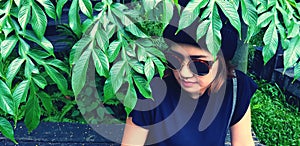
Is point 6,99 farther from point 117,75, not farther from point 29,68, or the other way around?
point 117,75

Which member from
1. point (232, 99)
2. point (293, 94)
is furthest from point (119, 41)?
point (293, 94)

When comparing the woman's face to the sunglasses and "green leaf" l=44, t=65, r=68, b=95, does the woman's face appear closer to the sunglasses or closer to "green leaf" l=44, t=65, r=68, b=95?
the sunglasses

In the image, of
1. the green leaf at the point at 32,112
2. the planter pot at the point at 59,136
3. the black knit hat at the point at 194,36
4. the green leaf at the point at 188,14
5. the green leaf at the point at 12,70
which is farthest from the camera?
the planter pot at the point at 59,136

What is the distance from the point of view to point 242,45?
127 inches

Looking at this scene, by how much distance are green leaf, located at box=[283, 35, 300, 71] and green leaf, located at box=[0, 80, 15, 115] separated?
2.60 ft

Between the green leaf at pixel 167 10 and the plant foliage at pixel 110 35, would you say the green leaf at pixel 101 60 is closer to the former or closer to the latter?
the plant foliage at pixel 110 35

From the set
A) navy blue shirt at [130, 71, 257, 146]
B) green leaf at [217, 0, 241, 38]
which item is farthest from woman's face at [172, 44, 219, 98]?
green leaf at [217, 0, 241, 38]

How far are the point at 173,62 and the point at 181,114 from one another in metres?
0.36

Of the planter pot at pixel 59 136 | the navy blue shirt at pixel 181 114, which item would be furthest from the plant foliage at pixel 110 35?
the planter pot at pixel 59 136

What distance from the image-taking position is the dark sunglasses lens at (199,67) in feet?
5.52

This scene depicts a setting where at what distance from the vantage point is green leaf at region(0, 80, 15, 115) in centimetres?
125

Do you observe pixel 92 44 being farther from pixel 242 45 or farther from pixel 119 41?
pixel 242 45

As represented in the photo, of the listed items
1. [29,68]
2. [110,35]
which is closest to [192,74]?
[110,35]

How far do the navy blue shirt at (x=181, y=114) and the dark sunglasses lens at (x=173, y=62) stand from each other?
0.22m
